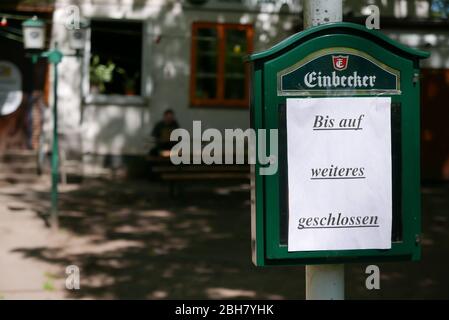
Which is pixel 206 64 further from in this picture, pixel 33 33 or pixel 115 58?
pixel 33 33

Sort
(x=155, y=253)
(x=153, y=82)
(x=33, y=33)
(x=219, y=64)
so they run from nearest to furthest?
1. (x=155, y=253)
2. (x=33, y=33)
3. (x=153, y=82)
4. (x=219, y=64)

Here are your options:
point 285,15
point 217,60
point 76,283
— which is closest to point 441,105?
point 285,15

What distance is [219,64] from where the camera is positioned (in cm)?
1650

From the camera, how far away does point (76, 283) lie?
7.26 meters

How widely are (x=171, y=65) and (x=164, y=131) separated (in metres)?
1.79

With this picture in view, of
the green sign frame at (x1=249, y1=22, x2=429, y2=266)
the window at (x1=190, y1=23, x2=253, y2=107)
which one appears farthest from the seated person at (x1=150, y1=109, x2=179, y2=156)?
the green sign frame at (x1=249, y1=22, x2=429, y2=266)

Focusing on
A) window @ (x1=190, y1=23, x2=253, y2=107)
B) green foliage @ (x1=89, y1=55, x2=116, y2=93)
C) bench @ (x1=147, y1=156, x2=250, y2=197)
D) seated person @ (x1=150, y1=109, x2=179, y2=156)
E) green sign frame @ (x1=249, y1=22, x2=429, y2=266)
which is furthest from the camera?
window @ (x1=190, y1=23, x2=253, y2=107)

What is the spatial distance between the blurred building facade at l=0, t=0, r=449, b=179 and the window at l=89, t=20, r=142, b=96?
0.02 metres

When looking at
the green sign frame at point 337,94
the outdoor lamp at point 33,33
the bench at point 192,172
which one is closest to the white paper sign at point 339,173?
the green sign frame at point 337,94

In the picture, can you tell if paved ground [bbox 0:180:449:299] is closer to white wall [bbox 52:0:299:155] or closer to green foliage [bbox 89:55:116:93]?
white wall [bbox 52:0:299:155]

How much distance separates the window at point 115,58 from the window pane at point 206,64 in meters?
1.35

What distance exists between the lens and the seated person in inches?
583

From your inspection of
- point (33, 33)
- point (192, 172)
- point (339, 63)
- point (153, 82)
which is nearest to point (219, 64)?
point (153, 82)

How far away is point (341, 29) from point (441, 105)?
13638mm
